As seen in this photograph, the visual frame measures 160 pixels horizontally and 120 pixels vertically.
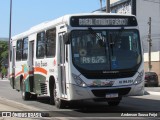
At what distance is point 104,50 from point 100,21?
1082mm

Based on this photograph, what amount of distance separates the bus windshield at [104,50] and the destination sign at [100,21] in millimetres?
260

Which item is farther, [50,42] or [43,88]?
[43,88]

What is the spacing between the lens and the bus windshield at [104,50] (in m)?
15.0

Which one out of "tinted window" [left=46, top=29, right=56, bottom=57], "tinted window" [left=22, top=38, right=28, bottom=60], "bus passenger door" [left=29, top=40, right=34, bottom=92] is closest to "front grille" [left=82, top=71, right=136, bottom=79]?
"tinted window" [left=46, top=29, right=56, bottom=57]

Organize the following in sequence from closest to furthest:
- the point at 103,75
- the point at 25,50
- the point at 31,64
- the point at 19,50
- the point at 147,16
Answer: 1. the point at 103,75
2. the point at 31,64
3. the point at 25,50
4. the point at 19,50
5. the point at 147,16

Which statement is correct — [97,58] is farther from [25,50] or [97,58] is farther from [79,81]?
[25,50]

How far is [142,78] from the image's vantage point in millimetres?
15492

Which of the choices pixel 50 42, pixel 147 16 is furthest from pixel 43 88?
pixel 147 16

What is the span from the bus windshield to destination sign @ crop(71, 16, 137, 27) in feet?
0.85

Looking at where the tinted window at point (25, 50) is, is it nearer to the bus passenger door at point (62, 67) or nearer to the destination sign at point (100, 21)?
the bus passenger door at point (62, 67)

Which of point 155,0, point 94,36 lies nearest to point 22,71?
point 94,36

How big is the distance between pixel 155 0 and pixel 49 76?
182ft

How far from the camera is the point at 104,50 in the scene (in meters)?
15.1

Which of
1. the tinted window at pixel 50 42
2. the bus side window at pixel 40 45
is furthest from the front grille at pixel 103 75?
the bus side window at pixel 40 45
